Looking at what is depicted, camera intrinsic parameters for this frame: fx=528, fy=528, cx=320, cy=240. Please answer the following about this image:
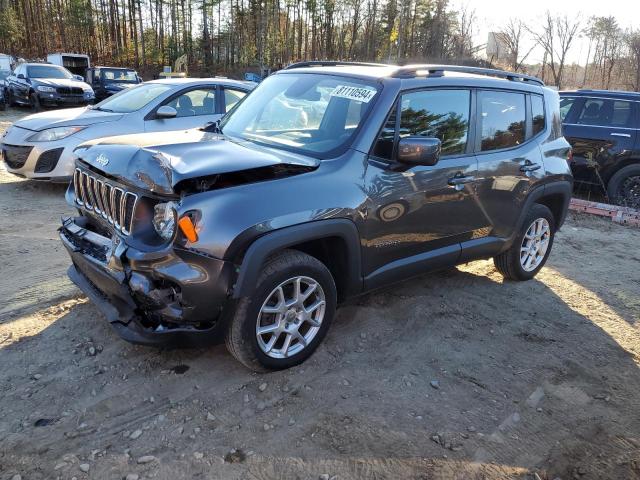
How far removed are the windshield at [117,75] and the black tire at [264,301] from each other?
22.3 metres

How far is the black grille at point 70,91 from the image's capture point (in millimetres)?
17219

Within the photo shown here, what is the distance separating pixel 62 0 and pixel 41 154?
40.9 meters

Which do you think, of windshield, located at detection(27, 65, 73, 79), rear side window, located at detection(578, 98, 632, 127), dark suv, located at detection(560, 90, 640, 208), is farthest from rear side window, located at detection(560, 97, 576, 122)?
windshield, located at detection(27, 65, 73, 79)

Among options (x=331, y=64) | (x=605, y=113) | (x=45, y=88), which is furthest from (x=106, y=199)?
(x=45, y=88)

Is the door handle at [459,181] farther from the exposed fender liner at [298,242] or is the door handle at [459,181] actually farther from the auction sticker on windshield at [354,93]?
the exposed fender liner at [298,242]

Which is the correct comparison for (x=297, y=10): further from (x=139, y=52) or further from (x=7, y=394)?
(x=7, y=394)

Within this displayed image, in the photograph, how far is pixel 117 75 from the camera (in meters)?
23.0

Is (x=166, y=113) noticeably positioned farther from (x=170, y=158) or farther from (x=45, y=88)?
(x=45, y=88)

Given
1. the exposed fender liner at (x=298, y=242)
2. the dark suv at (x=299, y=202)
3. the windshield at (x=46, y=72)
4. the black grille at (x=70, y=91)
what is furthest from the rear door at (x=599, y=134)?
the windshield at (x=46, y=72)

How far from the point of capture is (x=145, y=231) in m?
2.95

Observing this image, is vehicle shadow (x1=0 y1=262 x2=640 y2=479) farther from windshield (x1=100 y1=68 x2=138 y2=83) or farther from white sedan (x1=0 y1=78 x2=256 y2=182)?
windshield (x1=100 y1=68 x2=138 y2=83)

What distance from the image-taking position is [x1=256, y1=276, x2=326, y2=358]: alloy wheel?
3.18 meters

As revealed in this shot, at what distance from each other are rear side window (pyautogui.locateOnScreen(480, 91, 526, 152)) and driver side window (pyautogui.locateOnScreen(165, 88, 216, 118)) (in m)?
4.43

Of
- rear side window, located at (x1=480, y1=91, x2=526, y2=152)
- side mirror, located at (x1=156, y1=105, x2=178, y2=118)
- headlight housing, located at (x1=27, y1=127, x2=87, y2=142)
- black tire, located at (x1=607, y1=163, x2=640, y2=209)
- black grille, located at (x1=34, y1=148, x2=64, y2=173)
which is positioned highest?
rear side window, located at (x1=480, y1=91, x2=526, y2=152)
